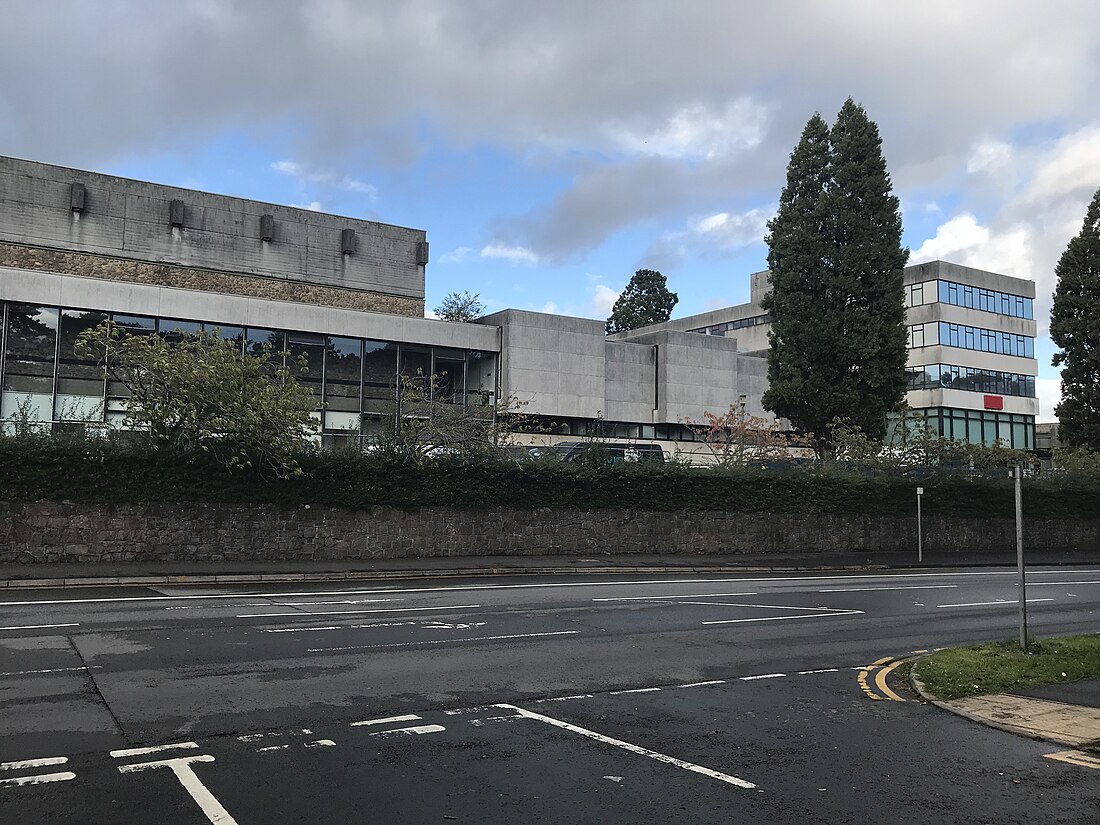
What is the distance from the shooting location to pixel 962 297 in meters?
67.1

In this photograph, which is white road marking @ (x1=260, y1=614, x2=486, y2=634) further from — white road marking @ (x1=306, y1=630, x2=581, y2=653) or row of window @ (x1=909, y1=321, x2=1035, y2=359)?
row of window @ (x1=909, y1=321, x2=1035, y2=359)

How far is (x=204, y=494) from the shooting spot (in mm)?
22453

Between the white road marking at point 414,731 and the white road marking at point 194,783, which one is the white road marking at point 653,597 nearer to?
the white road marking at point 414,731

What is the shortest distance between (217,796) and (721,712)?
470cm

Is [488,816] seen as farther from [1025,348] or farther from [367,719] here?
[1025,348]

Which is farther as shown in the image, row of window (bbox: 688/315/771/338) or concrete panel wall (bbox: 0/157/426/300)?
row of window (bbox: 688/315/771/338)

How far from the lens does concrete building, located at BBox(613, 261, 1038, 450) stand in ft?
216

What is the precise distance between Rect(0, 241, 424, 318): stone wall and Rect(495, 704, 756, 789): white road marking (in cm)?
3780

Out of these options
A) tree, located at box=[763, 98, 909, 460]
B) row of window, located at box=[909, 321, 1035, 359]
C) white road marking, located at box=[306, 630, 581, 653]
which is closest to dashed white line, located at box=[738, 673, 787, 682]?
white road marking, located at box=[306, 630, 581, 653]

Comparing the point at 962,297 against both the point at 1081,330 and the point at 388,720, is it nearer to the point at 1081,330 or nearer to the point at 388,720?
the point at 1081,330

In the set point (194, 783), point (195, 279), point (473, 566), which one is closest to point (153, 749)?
point (194, 783)

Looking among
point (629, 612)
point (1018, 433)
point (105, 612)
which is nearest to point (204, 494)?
point (105, 612)

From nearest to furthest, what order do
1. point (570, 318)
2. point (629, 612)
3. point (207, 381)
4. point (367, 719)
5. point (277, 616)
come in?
1. point (367, 719)
2. point (277, 616)
3. point (629, 612)
4. point (207, 381)
5. point (570, 318)

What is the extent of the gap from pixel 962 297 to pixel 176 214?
54360 mm
